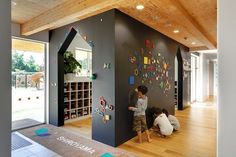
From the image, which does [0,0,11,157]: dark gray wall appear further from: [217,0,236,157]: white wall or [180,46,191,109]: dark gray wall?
[180,46,191,109]: dark gray wall

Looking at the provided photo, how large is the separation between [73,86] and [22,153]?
2.64 m

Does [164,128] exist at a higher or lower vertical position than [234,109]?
lower

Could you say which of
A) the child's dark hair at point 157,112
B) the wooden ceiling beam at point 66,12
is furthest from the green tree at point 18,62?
the child's dark hair at point 157,112

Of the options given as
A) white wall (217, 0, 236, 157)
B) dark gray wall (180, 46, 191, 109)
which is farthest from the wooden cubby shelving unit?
white wall (217, 0, 236, 157)

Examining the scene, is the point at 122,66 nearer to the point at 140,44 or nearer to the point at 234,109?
the point at 140,44

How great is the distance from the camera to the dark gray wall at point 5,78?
86 cm

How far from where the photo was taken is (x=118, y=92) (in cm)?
343

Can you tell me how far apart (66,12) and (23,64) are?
2652mm

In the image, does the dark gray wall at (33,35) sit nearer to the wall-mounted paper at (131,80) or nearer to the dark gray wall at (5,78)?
the wall-mounted paper at (131,80)

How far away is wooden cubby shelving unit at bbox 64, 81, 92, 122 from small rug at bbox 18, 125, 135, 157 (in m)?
0.86

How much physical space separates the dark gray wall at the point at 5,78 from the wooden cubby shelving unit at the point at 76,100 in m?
4.29

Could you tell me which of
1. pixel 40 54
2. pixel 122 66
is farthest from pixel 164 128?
pixel 40 54

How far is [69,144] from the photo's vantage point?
137 inches

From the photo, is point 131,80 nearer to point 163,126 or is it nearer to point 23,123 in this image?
point 163,126
